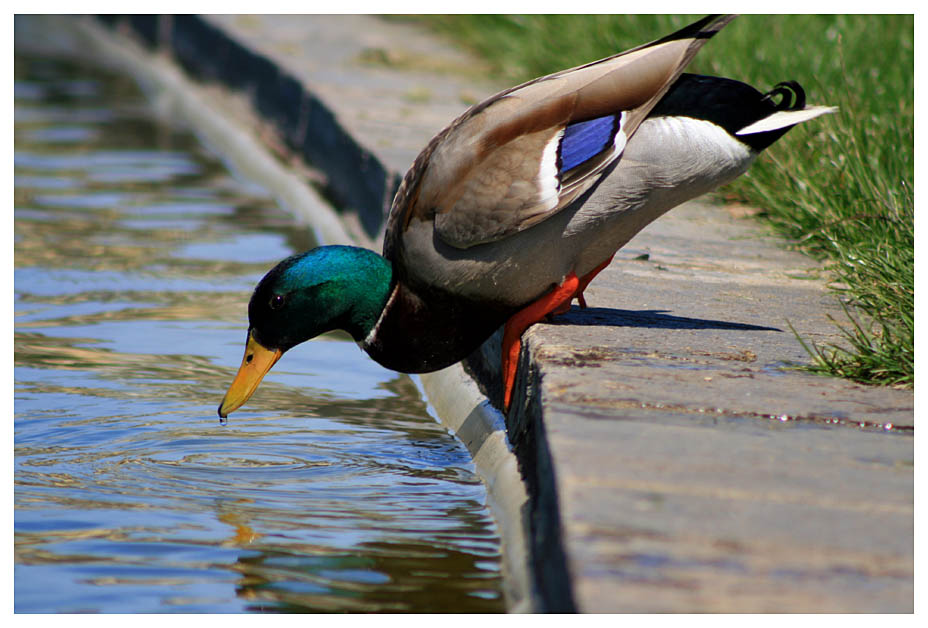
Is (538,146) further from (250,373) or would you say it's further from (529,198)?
(250,373)

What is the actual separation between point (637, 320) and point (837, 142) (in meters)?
1.32

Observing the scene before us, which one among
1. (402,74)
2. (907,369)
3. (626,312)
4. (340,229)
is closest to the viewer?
(907,369)

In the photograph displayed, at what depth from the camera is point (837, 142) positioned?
4379 mm

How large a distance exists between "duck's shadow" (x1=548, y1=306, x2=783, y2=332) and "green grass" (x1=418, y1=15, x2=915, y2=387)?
0.26 m

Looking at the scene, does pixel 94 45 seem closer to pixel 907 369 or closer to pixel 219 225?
pixel 219 225

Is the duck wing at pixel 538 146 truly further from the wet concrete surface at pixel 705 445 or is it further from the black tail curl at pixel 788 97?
the wet concrete surface at pixel 705 445

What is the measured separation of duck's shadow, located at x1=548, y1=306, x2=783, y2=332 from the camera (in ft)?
11.2

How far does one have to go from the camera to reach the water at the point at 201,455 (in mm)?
2598

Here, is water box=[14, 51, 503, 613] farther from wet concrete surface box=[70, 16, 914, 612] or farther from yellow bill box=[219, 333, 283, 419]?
wet concrete surface box=[70, 16, 914, 612]

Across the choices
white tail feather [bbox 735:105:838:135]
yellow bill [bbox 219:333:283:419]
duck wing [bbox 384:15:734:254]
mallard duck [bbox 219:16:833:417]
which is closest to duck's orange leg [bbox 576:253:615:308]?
mallard duck [bbox 219:16:833:417]

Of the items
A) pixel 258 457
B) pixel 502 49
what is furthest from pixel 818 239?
pixel 502 49

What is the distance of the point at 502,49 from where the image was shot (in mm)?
7652

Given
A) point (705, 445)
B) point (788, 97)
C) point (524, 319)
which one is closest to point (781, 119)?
point (788, 97)

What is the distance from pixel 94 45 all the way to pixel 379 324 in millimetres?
9066
